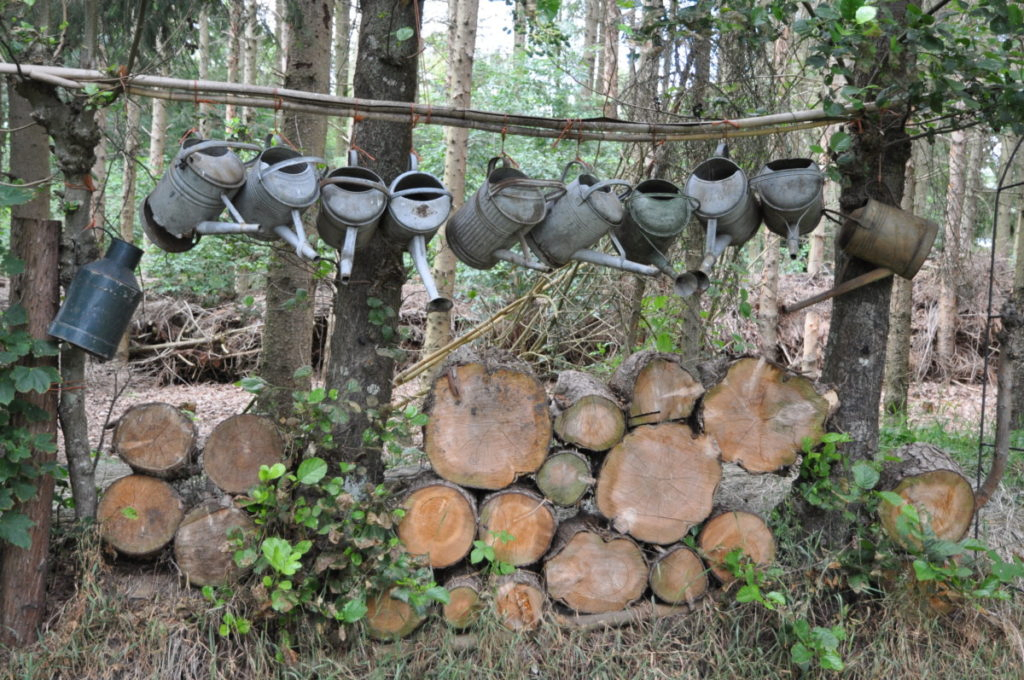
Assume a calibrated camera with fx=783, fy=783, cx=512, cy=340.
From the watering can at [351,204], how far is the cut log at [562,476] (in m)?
1.04

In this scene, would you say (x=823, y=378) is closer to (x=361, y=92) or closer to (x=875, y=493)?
(x=875, y=493)

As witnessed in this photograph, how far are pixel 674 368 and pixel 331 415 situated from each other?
1.32 meters

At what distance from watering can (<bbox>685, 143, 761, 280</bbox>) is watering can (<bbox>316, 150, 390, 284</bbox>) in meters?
1.19

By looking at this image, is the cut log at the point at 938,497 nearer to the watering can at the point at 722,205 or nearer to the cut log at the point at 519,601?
the watering can at the point at 722,205

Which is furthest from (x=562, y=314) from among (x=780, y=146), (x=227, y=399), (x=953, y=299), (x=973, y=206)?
(x=973, y=206)

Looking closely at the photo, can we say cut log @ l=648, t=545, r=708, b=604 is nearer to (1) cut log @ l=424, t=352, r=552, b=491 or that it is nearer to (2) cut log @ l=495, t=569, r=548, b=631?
(2) cut log @ l=495, t=569, r=548, b=631

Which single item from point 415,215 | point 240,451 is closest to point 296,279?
point 240,451

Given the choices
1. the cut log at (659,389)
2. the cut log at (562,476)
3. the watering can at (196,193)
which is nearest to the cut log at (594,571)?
the cut log at (562,476)

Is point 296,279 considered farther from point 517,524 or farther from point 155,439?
point 517,524

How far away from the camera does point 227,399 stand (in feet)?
23.1

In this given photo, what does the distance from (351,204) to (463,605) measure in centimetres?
150

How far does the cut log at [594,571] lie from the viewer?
3.01 metres

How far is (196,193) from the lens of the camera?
2.61 metres

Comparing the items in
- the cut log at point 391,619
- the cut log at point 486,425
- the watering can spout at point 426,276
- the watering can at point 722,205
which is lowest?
the cut log at point 391,619
